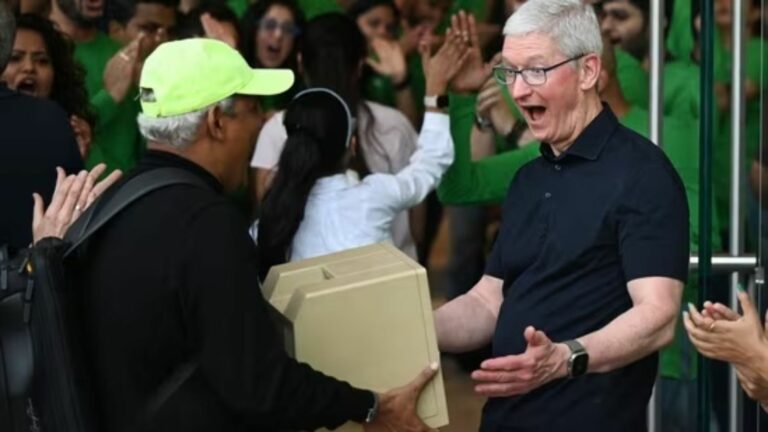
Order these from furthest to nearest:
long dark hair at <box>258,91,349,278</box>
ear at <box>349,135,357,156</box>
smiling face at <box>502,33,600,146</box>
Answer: ear at <box>349,135,357,156</box> → long dark hair at <box>258,91,349,278</box> → smiling face at <box>502,33,600,146</box>

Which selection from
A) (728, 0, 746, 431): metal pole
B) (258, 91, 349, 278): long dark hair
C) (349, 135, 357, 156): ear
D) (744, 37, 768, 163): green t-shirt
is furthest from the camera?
(349, 135, 357, 156): ear

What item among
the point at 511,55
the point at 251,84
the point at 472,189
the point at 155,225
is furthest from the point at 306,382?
the point at 472,189

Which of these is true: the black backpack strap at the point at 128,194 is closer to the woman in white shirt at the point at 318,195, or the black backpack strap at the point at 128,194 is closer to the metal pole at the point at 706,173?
the metal pole at the point at 706,173

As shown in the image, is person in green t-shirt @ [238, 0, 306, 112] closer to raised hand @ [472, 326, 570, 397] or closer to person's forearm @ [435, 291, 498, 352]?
person's forearm @ [435, 291, 498, 352]

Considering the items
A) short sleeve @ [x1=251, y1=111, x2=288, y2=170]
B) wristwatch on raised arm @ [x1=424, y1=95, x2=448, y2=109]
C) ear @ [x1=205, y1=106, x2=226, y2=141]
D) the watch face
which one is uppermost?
ear @ [x1=205, y1=106, x2=226, y2=141]

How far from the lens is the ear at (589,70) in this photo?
3354mm

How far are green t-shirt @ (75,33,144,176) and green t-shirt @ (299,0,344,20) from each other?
2.05 ft

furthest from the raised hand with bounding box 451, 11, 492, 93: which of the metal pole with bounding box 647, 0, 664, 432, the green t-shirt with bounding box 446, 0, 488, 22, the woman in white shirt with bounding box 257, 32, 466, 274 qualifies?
the metal pole with bounding box 647, 0, 664, 432

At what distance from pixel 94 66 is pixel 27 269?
7.39 feet

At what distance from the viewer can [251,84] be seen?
312 cm

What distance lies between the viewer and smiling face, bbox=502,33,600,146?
10.9 feet

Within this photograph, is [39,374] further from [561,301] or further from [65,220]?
[561,301]

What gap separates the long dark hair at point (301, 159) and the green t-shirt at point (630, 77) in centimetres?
95

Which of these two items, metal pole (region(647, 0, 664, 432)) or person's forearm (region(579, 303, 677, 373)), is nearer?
person's forearm (region(579, 303, 677, 373))
